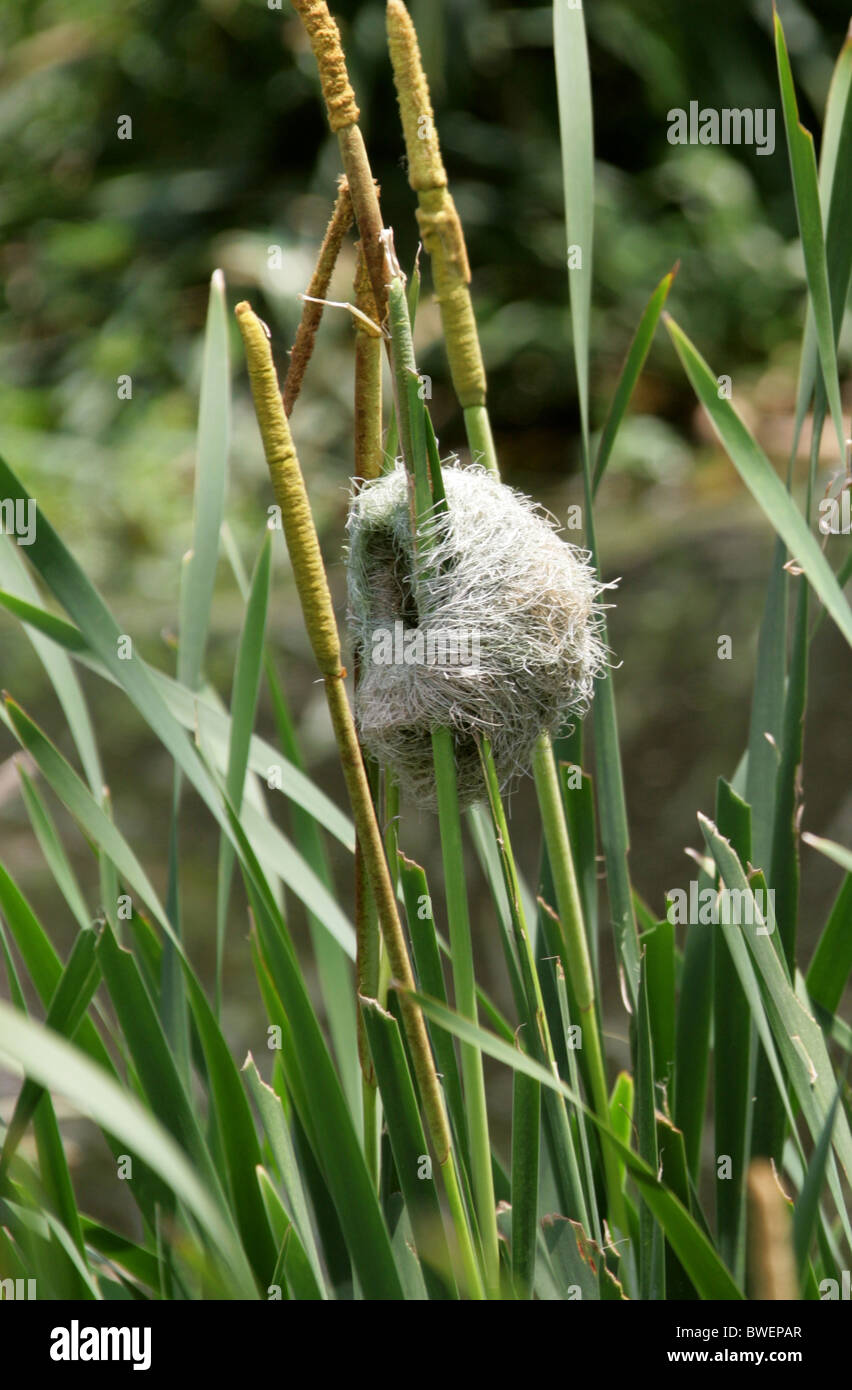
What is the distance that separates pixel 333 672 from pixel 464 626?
43 mm

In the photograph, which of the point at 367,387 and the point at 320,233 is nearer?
the point at 367,387

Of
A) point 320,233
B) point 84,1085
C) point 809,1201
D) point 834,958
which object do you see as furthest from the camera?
point 320,233

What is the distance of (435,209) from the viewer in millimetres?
332

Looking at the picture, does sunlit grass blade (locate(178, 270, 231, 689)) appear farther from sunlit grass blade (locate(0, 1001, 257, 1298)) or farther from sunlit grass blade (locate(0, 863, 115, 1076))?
sunlit grass blade (locate(0, 1001, 257, 1298))

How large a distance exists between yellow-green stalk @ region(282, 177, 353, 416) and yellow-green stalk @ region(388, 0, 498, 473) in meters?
0.02

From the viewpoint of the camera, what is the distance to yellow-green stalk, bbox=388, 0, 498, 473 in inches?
12.7

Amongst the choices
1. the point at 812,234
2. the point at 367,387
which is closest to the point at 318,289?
the point at 367,387

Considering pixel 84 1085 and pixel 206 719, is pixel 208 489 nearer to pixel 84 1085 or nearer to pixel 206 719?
pixel 206 719

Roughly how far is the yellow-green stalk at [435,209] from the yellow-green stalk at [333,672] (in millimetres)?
54

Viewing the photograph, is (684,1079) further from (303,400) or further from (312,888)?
(303,400)

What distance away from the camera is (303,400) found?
263 cm

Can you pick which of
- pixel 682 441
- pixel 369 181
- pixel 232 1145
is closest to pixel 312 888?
pixel 232 1145

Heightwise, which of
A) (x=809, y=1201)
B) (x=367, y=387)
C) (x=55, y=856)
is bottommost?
(x=809, y=1201)
